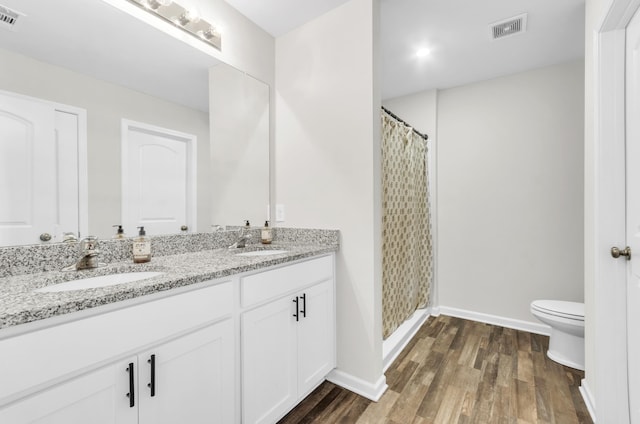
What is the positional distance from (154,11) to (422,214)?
2.59m

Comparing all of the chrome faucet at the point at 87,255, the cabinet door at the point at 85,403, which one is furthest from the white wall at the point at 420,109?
the cabinet door at the point at 85,403

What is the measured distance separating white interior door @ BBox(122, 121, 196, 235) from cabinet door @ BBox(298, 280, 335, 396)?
799 mm

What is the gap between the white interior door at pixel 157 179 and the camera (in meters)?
1.37

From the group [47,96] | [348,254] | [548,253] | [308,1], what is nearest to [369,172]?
[348,254]

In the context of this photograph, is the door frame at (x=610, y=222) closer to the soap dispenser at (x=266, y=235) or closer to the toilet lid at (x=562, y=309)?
the toilet lid at (x=562, y=309)

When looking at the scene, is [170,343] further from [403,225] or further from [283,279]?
[403,225]

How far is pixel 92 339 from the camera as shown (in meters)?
0.79

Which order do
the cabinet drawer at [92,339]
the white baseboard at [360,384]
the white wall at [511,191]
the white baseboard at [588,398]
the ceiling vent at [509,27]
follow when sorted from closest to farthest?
the cabinet drawer at [92,339], the white baseboard at [588,398], the white baseboard at [360,384], the ceiling vent at [509,27], the white wall at [511,191]

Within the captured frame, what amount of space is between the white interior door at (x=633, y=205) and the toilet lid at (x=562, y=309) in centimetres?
Result: 65

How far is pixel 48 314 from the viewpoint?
70 centimetres

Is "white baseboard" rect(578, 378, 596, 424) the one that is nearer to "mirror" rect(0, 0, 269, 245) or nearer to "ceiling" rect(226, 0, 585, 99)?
"mirror" rect(0, 0, 269, 245)

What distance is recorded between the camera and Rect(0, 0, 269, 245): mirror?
113cm

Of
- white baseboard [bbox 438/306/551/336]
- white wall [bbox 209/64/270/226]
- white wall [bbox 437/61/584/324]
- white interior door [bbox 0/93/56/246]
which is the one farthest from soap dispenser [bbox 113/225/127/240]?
white baseboard [bbox 438/306/551/336]

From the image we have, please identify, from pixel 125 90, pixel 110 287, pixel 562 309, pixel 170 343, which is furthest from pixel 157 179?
pixel 562 309
